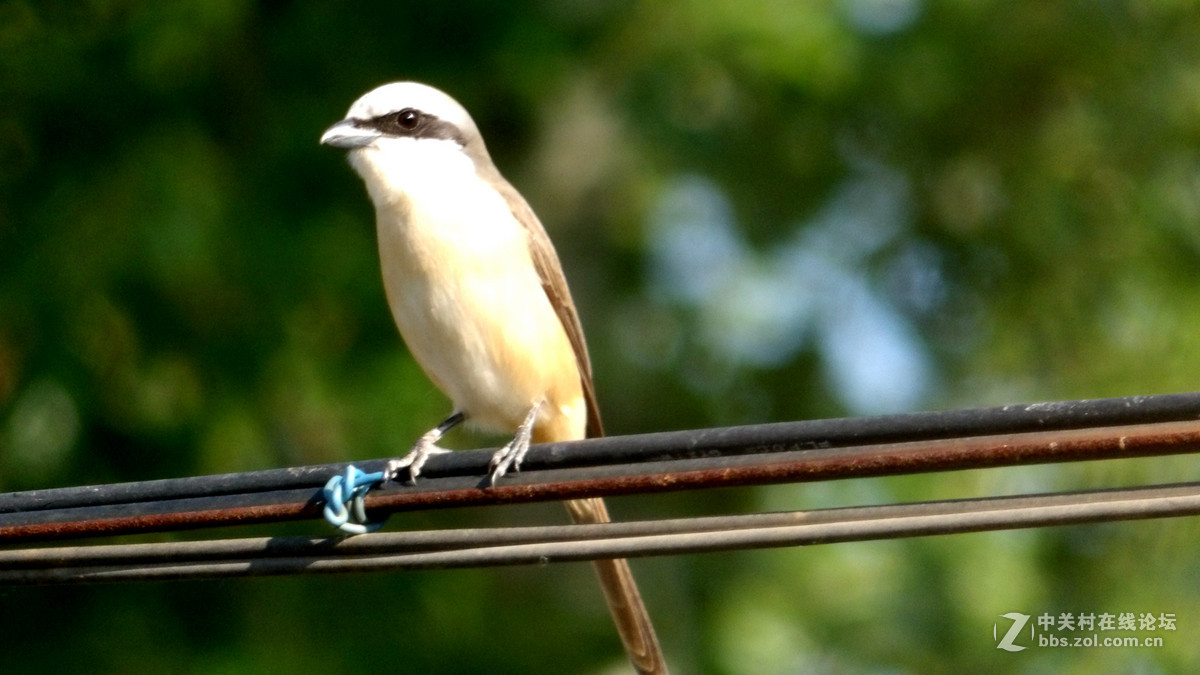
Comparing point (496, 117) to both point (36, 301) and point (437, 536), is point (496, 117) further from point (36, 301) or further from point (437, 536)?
point (437, 536)

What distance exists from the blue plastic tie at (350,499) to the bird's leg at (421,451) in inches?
2.2

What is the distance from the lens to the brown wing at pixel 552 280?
17.4 feet

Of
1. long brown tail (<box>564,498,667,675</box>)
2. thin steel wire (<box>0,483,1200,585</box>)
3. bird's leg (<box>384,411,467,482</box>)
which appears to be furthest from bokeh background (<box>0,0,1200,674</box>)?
thin steel wire (<box>0,483,1200,585</box>)

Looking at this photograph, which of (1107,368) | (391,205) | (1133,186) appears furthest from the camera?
(1133,186)

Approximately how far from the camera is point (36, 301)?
6188mm

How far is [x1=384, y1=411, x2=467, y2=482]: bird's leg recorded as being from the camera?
3.26 meters

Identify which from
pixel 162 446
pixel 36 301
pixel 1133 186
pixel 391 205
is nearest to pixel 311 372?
pixel 162 446

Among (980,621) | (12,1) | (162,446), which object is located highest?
(12,1)

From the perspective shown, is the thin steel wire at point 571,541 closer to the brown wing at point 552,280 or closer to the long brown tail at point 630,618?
the long brown tail at point 630,618

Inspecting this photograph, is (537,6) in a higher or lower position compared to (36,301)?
higher

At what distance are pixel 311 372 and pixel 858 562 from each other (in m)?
2.89

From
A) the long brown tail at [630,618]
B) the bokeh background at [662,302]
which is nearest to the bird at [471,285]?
the long brown tail at [630,618]

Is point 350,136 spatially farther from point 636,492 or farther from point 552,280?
point 636,492

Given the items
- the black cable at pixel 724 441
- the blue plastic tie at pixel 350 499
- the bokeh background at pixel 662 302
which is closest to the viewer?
the black cable at pixel 724 441
